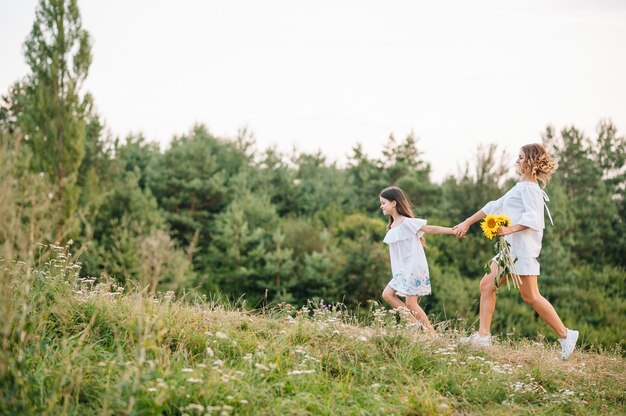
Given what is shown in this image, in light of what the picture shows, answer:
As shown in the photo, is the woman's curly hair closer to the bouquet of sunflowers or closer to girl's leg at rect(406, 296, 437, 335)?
the bouquet of sunflowers

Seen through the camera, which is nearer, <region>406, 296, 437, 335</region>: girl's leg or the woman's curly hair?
the woman's curly hair

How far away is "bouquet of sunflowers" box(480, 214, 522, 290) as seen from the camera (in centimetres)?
533

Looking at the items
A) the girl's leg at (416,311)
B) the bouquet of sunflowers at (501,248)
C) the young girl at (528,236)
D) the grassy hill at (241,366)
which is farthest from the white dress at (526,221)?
the girl's leg at (416,311)

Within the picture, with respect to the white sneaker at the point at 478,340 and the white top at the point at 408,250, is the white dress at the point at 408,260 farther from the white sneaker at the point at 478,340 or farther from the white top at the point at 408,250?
the white sneaker at the point at 478,340

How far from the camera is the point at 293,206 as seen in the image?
115ft

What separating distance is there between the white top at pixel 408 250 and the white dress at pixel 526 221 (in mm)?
1015

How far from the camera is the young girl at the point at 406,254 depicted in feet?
20.0

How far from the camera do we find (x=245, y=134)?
37.1 m

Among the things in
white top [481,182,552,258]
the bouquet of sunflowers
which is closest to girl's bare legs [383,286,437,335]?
the bouquet of sunflowers

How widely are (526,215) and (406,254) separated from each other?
1.49 m

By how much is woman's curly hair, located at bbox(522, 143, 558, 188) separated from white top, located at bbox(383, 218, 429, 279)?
52.4 inches

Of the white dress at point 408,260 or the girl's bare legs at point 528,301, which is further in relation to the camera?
the white dress at point 408,260

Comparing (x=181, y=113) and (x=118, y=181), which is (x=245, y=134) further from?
(x=118, y=181)

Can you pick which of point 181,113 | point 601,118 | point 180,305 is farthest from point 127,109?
point 601,118
